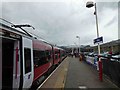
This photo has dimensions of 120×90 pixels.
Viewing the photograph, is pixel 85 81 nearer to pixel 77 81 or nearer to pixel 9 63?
pixel 77 81

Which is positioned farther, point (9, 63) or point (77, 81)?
point (77, 81)

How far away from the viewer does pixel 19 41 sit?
942cm

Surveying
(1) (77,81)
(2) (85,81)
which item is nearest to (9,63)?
(1) (77,81)

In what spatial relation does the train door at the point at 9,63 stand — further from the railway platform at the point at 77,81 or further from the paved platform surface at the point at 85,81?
the paved platform surface at the point at 85,81

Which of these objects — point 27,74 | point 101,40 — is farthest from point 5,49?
point 101,40

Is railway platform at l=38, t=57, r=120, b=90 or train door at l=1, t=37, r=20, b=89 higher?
train door at l=1, t=37, r=20, b=89

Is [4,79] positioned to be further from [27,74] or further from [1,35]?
[1,35]

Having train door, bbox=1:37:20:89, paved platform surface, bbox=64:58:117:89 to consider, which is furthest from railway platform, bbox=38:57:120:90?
train door, bbox=1:37:20:89

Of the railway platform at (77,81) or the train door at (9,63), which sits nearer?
the train door at (9,63)

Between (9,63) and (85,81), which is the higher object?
(9,63)

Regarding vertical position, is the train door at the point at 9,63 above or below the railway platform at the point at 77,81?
above

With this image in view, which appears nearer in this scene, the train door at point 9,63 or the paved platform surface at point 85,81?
the train door at point 9,63

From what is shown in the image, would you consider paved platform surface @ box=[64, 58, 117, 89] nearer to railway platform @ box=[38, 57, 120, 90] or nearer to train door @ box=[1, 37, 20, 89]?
railway platform @ box=[38, 57, 120, 90]

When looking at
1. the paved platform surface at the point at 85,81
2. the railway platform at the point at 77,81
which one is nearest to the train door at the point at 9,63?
the railway platform at the point at 77,81
